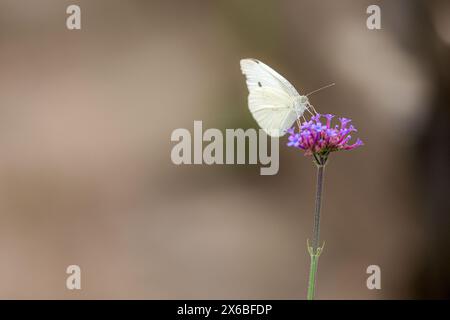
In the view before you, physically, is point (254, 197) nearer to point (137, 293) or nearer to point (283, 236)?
point (283, 236)

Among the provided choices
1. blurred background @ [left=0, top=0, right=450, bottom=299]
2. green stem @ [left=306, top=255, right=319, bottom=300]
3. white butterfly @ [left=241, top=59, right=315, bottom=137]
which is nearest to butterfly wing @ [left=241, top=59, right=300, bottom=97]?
white butterfly @ [left=241, top=59, right=315, bottom=137]

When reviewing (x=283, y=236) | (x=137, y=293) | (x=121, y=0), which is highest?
(x=121, y=0)

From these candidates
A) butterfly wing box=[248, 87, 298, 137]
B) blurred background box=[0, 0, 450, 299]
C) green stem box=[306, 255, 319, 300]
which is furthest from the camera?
blurred background box=[0, 0, 450, 299]

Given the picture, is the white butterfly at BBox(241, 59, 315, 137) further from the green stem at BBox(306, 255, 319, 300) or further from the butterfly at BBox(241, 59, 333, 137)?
the green stem at BBox(306, 255, 319, 300)

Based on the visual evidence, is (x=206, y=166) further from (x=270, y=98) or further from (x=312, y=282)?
(x=312, y=282)

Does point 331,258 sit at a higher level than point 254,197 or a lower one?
lower

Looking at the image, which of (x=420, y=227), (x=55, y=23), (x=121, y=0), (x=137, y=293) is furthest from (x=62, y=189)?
(x=420, y=227)

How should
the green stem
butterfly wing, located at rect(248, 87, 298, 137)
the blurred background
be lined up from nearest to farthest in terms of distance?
the green stem → butterfly wing, located at rect(248, 87, 298, 137) → the blurred background

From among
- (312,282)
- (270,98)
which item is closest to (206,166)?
(270,98)
